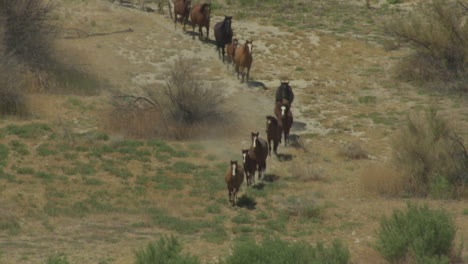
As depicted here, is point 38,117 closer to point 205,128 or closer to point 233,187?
point 205,128

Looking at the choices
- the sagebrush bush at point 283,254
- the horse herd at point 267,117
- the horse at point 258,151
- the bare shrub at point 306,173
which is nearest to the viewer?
the sagebrush bush at point 283,254

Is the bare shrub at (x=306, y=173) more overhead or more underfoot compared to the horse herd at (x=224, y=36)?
more underfoot

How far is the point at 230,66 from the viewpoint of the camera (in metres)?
30.1

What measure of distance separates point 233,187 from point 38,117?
8900 mm

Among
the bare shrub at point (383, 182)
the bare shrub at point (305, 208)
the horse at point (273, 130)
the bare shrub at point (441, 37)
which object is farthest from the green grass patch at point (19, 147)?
the bare shrub at point (441, 37)

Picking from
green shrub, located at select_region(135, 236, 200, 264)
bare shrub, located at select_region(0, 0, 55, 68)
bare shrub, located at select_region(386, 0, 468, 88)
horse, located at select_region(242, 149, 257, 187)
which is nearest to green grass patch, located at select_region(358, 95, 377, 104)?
bare shrub, located at select_region(386, 0, 468, 88)

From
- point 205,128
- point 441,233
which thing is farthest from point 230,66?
point 441,233

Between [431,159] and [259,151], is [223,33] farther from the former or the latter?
[431,159]

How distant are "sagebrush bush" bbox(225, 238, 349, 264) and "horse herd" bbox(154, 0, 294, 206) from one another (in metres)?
4.85

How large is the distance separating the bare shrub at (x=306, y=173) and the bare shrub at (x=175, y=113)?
437 centimetres

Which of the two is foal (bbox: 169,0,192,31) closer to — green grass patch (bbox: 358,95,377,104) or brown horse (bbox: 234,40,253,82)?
brown horse (bbox: 234,40,253,82)

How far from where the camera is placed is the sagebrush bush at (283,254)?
1159 centimetres

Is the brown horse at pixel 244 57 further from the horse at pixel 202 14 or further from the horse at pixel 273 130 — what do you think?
the horse at pixel 273 130

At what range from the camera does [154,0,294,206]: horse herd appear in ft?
56.9
